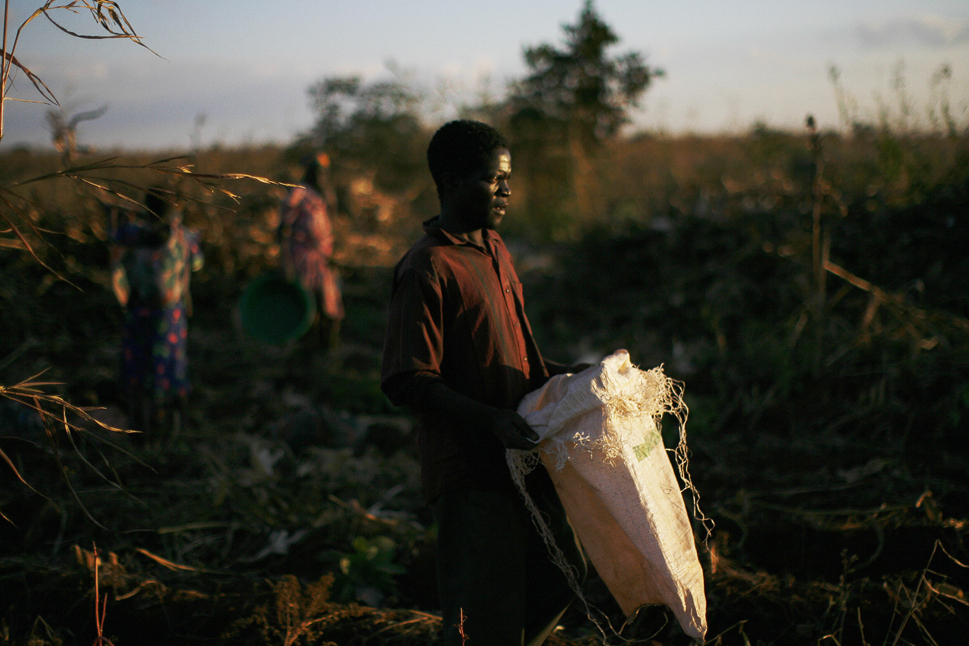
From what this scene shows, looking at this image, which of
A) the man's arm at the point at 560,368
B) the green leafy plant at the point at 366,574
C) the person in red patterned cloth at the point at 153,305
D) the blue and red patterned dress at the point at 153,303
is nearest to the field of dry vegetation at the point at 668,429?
the green leafy plant at the point at 366,574

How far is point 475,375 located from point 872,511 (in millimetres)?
2140

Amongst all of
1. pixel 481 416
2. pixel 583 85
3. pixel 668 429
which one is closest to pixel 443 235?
pixel 481 416

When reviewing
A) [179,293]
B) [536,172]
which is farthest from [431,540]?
[536,172]

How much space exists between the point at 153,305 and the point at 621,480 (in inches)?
126

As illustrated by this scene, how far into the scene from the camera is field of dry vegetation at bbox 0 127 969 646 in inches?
86.2

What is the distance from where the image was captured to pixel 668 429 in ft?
12.6

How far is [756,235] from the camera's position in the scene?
557cm

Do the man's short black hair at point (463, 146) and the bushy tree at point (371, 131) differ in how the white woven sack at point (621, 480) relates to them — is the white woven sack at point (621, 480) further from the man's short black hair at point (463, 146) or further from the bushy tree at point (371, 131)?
the bushy tree at point (371, 131)

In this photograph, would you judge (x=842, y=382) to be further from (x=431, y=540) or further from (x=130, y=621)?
(x=130, y=621)

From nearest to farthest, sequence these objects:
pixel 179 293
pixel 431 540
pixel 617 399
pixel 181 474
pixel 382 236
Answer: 1. pixel 617 399
2. pixel 431 540
3. pixel 181 474
4. pixel 179 293
5. pixel 382 236

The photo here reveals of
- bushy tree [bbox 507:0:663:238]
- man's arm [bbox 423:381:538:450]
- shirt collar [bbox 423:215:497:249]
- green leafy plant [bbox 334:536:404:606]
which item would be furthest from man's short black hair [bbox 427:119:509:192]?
bushy tree [bbox 507:0:663:238]

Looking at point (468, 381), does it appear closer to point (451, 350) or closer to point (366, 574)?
point (451, 350)

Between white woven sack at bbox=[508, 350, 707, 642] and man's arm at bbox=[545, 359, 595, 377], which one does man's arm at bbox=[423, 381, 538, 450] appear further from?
man's arm at bbox=[545, 359, 595, 377]

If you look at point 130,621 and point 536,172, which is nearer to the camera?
point 130,621
